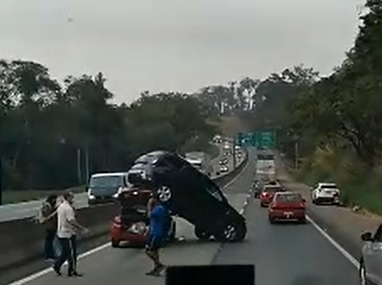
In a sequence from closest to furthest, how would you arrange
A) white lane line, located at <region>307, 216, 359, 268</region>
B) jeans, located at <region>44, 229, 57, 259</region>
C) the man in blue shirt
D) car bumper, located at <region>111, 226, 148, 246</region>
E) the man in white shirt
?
the man in white shirt < the man in blue shirt < jeans, located at <region>44, 229, 57, 259</region> < white lane line, located at <region>307, 216, 359, 268</region> < car bumper, located at <region>111, 226, 148, 246</region>

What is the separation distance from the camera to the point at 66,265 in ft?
81.2

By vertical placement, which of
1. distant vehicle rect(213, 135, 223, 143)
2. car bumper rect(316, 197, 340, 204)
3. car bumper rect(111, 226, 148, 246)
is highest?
car bumper rect(111, 226, 148, 246)

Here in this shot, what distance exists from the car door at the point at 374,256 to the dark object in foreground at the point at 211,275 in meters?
10.1

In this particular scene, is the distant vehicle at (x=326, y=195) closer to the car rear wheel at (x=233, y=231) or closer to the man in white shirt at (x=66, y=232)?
the car rear wheel at (x=233, y=231)

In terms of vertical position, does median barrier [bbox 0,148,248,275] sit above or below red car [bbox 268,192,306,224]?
above

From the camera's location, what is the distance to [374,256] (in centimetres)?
1585

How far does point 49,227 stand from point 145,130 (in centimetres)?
8671

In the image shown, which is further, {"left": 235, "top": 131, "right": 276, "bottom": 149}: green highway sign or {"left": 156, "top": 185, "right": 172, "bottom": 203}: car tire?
{"left": 235, "top": 131, "right": 276, "bottom": 149}: green highway sign

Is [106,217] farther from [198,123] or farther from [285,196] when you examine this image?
[198,123]

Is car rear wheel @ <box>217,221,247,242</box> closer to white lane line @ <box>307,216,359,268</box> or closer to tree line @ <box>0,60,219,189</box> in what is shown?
white lane line @ <box>307,216,359,268</box>

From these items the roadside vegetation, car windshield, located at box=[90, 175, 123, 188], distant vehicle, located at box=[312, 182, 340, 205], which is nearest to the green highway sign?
the roadside vegetation

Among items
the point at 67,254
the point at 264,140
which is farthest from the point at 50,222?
the point at 264,140

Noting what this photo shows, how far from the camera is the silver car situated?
50.7 feet

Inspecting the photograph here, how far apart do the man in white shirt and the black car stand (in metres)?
12.2
